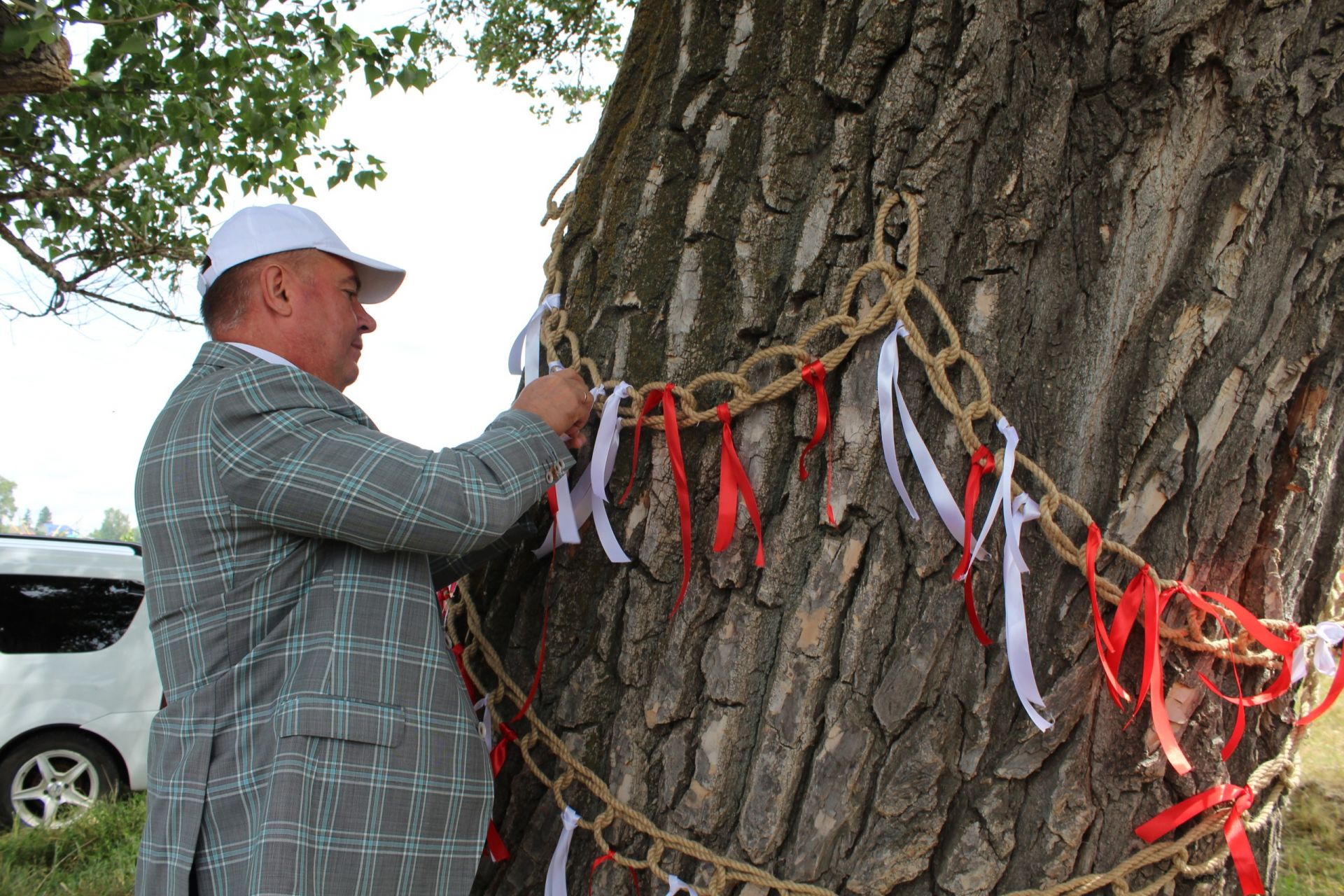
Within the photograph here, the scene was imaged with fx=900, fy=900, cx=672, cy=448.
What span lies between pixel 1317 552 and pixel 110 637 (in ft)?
18.5

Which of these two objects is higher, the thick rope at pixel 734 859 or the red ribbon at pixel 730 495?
the red ribbon at pixel 730 495

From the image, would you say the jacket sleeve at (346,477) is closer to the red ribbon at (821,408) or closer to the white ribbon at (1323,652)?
the red ribbon at (821,408)

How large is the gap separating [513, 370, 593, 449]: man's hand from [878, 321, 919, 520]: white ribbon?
1.77ft

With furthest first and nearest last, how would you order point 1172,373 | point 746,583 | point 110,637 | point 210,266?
1. point 110,637
2. point 210,266
3. point 746,583
4. point 1172,373

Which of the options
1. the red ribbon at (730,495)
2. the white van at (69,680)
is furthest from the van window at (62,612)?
the red ribbon at (730,495)

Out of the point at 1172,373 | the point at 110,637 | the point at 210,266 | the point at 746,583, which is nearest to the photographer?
the point at 1172,373

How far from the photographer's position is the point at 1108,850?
1463 mm

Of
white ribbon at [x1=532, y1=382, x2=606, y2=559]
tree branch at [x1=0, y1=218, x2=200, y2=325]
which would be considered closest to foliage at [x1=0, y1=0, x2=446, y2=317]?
tree branch at [x1=0, y1=218, x2=200, y2=325]

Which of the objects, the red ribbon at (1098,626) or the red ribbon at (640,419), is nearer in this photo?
the red ribbon at (1098,626)

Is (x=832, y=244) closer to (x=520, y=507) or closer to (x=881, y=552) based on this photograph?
(x=881, y=552)

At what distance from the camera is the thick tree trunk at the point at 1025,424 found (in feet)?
4.70

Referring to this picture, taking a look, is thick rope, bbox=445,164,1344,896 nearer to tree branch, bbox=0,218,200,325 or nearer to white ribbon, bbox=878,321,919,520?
white ribbon, bbox=878,321,919,520

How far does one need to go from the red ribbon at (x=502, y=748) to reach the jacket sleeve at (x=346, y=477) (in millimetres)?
481

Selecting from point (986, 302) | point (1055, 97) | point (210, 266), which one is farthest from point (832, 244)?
point (210, 266)
